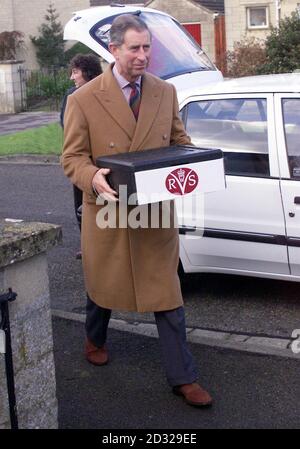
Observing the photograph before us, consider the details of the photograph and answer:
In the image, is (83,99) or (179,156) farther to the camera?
(83,99)

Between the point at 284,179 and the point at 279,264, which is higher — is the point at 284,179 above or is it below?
above

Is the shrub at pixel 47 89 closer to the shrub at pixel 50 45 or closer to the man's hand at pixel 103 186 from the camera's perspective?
the shrub at pixel 50 45

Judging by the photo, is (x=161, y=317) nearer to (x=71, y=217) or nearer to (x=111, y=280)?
(x=111, y=280)

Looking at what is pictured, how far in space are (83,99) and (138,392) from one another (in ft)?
5.44

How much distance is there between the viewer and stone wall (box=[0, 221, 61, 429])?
3.42 metres

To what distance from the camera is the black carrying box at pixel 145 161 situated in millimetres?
3881

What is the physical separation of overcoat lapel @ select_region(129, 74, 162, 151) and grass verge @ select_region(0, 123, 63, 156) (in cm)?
993

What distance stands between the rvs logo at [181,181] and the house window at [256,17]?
21.9 m

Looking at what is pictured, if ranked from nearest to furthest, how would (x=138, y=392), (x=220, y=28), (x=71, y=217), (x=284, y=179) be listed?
(x=138, y=392) < (x=284, y=179) < (x=71, y=217) < (x=220, y=28)

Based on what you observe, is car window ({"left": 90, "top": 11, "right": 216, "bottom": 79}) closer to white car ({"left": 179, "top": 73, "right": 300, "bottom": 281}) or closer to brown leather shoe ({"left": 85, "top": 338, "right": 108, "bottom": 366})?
white car ({"left": 179, "top": 73, "right": 300, "bottom": 281})

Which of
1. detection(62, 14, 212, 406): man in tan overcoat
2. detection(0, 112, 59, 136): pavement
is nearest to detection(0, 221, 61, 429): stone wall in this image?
detection(62, 14, 212, 406): man in tan overcoat

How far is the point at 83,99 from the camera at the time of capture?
441cm

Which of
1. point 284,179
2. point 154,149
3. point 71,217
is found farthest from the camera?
point 71,217
